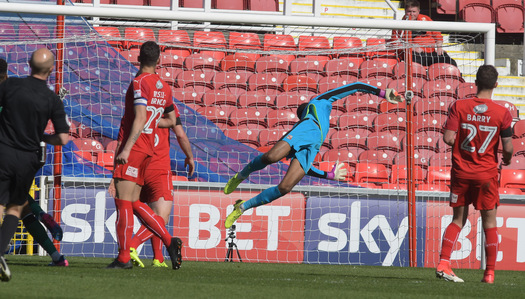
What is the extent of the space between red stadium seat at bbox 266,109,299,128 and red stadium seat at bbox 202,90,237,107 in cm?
58

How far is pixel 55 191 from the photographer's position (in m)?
9.55

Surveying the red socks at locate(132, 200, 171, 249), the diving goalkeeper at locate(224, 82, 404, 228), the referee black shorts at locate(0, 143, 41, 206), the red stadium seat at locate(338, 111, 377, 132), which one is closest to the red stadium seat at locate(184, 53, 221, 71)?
the red stadium seat at locate(338, 111, 377, 132)

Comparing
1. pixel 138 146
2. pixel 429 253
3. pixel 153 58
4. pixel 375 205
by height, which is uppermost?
pixel 153 58

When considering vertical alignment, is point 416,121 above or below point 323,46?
below

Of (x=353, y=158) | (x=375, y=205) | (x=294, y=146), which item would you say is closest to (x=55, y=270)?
(x=294, y=146)

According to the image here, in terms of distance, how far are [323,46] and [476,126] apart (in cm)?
667

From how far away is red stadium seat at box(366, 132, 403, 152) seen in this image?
12.0 m

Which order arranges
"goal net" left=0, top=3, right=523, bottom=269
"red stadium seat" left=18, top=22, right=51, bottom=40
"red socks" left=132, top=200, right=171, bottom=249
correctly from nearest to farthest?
"red socks" left=132, top=200, right=171, bottom=249, "goal net" left=0, top=3, right=523, bottom=269, "red stadium seat" left=18, top=22, right=51, bottom=40

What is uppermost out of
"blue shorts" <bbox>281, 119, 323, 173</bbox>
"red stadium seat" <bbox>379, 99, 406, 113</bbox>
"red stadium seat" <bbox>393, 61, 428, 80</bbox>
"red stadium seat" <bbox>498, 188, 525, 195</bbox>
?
"red stadium seat" <bbox>393, 61, 428, 80</bbox>

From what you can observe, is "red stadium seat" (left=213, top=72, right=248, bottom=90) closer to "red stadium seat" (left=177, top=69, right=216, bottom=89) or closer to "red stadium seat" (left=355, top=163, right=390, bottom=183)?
"red stadium seat" (left=177, top=69, right=216, bottom=89)

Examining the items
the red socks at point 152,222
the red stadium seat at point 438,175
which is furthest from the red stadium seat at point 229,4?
the red socks at point 152,222

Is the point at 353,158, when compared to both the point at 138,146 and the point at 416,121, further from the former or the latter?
the point at 138,146

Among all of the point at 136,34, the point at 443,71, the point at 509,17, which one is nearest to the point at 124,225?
the point at 136,34

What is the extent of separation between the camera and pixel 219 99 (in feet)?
39.5
